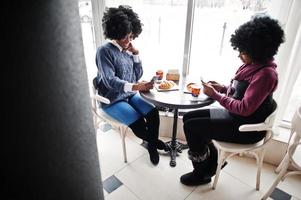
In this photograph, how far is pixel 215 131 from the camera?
1.47 meters

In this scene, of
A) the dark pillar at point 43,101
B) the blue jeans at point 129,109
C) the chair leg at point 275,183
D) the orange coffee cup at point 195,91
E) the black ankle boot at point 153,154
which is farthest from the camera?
the black ankle boot at point 153,154

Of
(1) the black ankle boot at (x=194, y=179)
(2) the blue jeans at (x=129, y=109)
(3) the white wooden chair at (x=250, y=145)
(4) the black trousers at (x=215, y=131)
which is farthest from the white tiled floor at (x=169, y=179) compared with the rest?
(2) the blue jeans at (x=129, y=109)

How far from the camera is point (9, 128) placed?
38 centimetres

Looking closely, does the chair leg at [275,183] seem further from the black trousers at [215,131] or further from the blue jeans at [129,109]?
the blue jeans at [129,109]

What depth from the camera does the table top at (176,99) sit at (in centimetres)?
146

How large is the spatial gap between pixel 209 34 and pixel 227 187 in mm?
1316

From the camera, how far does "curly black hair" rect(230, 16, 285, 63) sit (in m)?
1.30

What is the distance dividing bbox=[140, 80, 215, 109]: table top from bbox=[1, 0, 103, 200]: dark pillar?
947 millimetres

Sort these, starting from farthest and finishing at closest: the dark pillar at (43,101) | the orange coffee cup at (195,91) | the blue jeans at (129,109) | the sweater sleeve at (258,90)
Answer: the blue jeans at (129,109) → the orange coffee cup at (195,91) → the sweater sleeve at (258,90) → the dark pillar at (43,101)

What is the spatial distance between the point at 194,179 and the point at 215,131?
0.45 m

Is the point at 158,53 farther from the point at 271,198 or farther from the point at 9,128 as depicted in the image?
the point at 9,128

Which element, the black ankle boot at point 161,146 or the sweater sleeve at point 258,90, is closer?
the sweater sleeve at point 258,90

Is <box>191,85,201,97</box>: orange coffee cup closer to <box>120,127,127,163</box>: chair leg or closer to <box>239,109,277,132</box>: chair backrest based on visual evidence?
<box>239,109,277,132</box>: chair backrest

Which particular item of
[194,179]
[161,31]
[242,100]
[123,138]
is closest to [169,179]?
[194,179]
